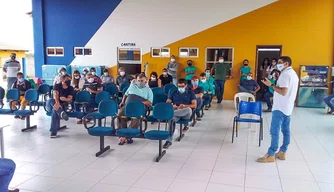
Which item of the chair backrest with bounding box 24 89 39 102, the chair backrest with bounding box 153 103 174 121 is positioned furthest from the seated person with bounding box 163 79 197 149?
the chair backrest with bounding box 24 89 39 102

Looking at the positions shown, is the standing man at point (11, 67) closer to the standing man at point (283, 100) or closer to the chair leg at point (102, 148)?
the chair leg at point (102, 148)

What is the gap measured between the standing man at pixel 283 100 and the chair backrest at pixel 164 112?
1509 mm

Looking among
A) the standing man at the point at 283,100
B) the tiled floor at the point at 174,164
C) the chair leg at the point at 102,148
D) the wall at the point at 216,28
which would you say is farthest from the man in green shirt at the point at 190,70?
the standing man at the point at 283,100

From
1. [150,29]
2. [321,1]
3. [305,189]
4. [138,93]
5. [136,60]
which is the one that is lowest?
[305,189]

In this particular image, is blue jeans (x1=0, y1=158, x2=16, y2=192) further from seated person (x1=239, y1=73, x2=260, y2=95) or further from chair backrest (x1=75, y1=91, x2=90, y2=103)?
seated person (x1=239, y1=73, x2=260, y2=95)

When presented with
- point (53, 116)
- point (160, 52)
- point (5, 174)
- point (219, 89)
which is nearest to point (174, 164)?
point (5, 174)

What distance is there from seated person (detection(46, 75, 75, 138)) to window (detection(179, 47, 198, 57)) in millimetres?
5640

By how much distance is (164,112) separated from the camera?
4844 millimetres

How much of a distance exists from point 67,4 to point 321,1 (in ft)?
30.6

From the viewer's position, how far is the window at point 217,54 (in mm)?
10648

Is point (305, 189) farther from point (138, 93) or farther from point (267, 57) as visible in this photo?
point (267, 57)

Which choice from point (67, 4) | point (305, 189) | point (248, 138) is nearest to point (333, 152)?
point (248, 138)

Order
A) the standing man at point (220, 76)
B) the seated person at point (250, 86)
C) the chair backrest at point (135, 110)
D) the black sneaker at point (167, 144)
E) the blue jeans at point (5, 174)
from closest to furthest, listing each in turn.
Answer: the blue jeans at point (5, 174) → the chair backrest at point (135, 110) → the black sneaker at point (167, 144) → the seated person at point (250, 86) → the standing man at point (220, 76)

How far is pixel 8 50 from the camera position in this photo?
19766 mm
